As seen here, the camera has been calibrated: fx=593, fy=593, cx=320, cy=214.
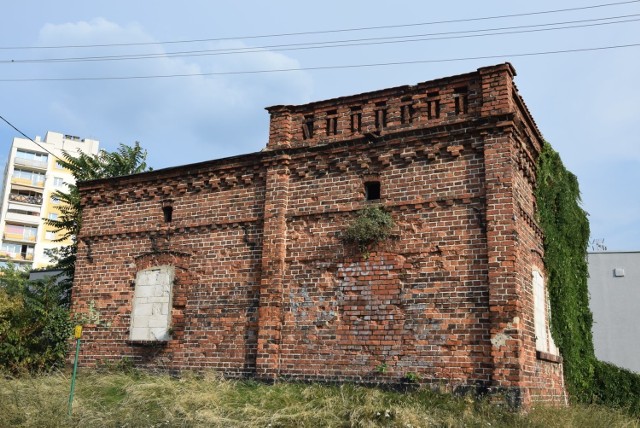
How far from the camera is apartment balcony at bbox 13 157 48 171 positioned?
60438mm

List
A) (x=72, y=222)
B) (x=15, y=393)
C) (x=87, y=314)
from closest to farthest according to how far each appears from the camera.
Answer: (x=15, y=393)
(x=87, y=314)
(x=72, y=222)

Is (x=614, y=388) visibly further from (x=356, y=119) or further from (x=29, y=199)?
(x=29, y=199)

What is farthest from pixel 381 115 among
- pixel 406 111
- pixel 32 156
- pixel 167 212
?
pixel 32 156

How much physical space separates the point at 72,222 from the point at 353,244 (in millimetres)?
12666

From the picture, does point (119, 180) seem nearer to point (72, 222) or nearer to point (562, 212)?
point (72, 222)

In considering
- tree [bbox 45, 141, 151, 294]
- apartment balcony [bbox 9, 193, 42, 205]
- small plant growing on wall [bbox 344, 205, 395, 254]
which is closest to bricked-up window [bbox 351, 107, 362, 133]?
small plant growing on wall [bbox 344, 205, 395, 254]

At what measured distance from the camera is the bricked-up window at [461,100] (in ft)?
35.3

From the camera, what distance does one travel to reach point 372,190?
11.4m

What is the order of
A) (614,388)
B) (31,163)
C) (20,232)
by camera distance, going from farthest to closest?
(31,163) < (20,232) < (614,388)

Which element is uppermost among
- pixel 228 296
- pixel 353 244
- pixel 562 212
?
pixel 562 212

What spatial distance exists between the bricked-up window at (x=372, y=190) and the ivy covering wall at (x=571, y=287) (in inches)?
129

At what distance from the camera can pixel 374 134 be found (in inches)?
446

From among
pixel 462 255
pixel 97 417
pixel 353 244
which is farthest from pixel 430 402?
pixel 97 417

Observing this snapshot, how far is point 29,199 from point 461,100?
58.9 m
